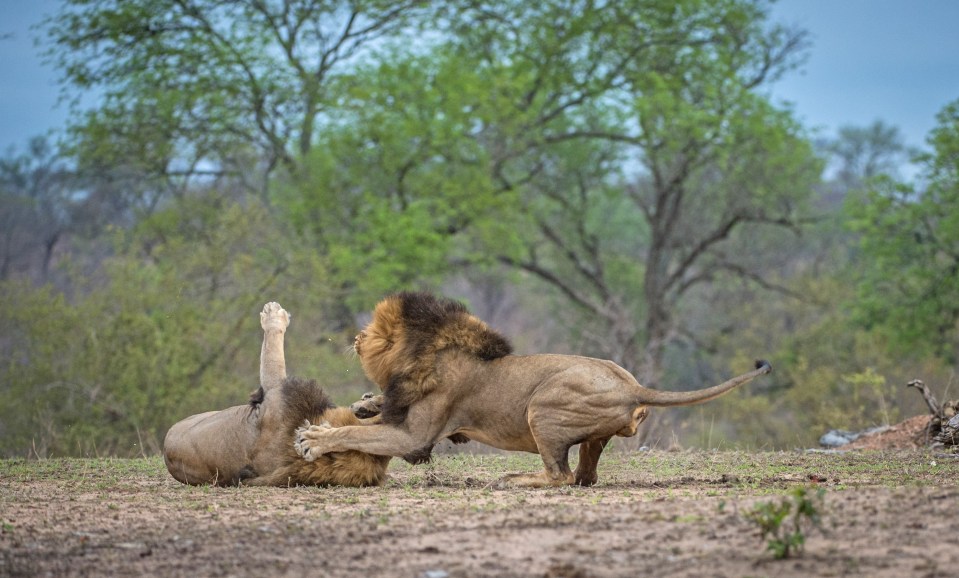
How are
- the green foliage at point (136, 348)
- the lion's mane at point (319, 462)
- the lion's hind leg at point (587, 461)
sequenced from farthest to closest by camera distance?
the green foliage at point (136, 348) < the lion's hind leg at point (587, 461) < the lion's mane at point (319, 462)

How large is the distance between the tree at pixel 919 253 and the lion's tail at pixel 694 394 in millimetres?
23076

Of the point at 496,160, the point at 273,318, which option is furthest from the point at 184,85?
the point at 273,318

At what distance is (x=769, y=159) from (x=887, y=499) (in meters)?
28.3

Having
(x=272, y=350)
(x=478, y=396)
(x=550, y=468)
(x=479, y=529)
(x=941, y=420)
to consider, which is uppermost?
(x=272, y=350)

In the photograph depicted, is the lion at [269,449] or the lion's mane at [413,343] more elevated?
the lion's mane at [413,343]

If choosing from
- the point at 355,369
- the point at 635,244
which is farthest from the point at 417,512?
the point at 635,244

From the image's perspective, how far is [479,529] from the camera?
18.4 ft

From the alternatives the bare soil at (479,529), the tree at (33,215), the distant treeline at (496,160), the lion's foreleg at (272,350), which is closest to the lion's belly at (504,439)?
the bare soil at (479,529)

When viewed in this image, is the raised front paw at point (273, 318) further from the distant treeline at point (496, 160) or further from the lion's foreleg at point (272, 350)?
the distant treeline at point (496, 160)

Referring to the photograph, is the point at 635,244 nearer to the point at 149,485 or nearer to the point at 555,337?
the point at 555,337

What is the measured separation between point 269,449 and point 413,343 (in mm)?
1168

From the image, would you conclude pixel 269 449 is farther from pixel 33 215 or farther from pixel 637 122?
pixel 33 215

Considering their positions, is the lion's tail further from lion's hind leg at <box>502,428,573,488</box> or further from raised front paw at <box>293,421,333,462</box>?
raised front paw at <box>293,421,333,462</box>

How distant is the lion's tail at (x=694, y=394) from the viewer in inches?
288
